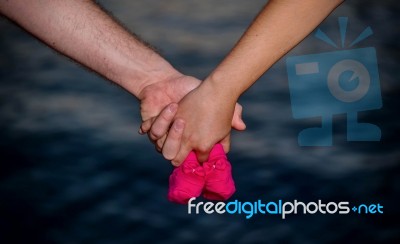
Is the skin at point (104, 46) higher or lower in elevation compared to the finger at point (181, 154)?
higher

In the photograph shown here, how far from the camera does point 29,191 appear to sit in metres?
3.09

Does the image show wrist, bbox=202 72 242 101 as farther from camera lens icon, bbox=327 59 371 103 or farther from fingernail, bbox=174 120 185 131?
camera lens icon, bbox=327 59 371 103

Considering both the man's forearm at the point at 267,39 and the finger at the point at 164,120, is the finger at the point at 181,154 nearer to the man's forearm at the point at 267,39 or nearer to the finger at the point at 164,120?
the finger at the point at 164,120

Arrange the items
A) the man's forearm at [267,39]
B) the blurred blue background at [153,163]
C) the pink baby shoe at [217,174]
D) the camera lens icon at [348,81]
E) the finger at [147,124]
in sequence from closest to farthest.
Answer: the man's forearm at [267,39]
the pink baby shoe at [217,174]
the finger at [147,124]
the blurred blue background at [153,163]
the camera lens icon at [348,81]

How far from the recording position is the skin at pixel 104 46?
2.01 m

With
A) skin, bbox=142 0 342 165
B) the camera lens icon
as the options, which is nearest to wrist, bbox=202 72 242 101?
skin, bbox=142 0 342 165

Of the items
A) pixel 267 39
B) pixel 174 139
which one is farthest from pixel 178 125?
pixel 267 39

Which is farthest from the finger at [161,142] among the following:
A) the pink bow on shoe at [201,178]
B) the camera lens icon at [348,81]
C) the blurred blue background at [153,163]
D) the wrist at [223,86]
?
the camera lens icon at [348,81]

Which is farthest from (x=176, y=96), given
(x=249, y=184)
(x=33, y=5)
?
(x=249, y=184)

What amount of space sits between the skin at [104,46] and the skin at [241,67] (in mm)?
121

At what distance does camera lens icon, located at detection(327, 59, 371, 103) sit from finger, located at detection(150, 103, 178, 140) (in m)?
1.58

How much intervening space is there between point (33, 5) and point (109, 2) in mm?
2071

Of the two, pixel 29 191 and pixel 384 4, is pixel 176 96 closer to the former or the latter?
pixel 29 191

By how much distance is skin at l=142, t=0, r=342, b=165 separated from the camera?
5.84 ft
